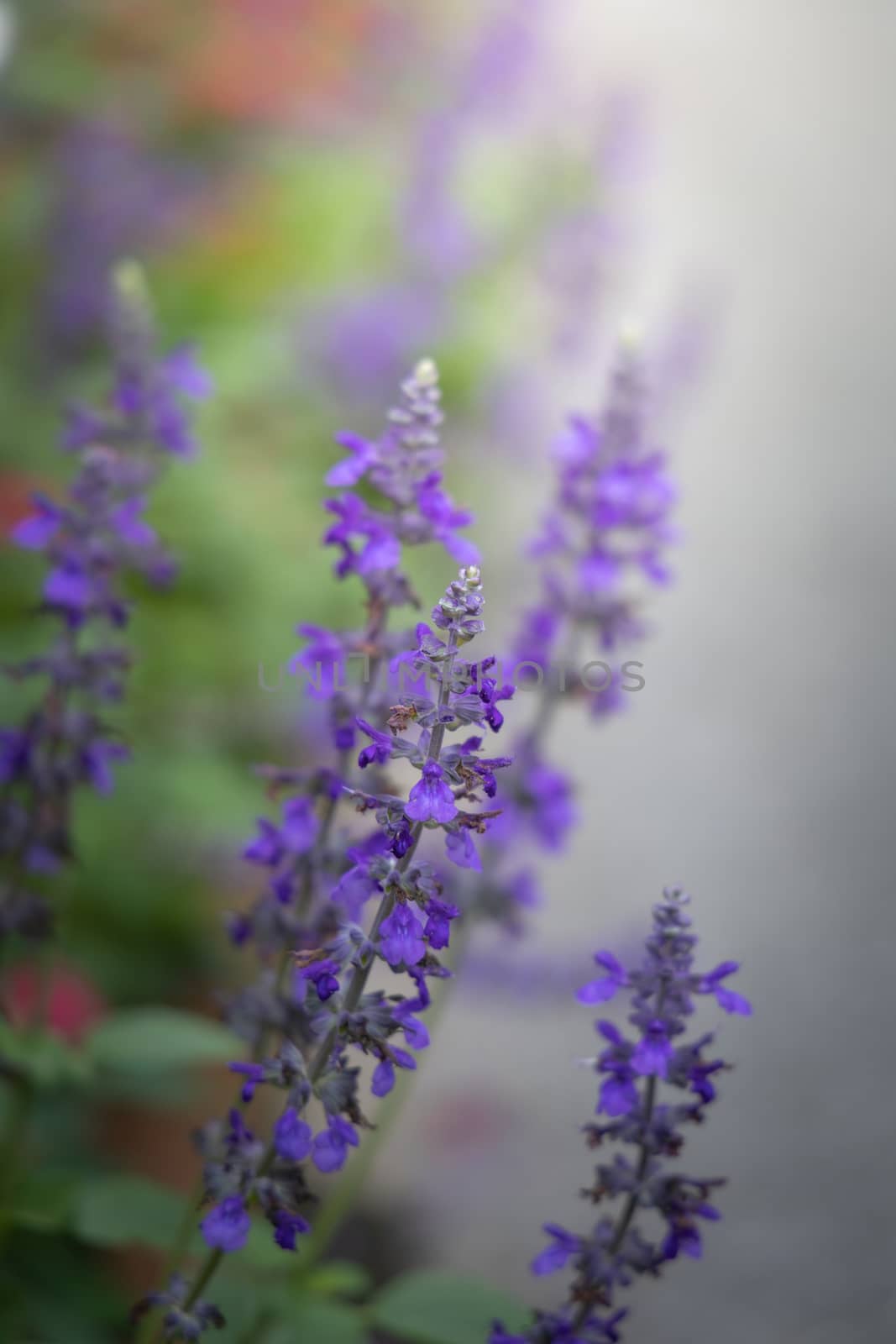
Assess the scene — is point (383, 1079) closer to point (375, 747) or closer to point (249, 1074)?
point (249, 1074)

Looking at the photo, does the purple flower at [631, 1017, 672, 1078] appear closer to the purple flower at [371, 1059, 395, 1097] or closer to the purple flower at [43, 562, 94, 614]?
the purple flower at [371, 1059, 395, 1097]

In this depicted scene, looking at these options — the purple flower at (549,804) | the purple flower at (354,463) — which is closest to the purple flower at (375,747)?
the purple flower at (354,463)

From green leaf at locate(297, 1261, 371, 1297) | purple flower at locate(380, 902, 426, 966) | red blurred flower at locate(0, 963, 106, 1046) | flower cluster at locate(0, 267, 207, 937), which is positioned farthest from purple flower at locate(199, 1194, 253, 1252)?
red blurred flower at locate(0, 963, 106, 1046)

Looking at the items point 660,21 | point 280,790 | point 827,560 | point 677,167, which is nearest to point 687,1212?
point 280,790

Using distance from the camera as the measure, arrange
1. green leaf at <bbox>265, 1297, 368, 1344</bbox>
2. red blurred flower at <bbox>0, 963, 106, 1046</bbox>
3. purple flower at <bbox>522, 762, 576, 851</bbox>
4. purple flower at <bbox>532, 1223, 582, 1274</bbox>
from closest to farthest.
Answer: purple flower at <bbox>532, 1223, 582, 1274</bbox>
green leaf at <bbox>265, 1297, 368, 1344</bbox>
purple flower at <bbox>522, 762, 576, 851</bbox>
red blurred flower at <bbox>0, 963, 106, 1046</bbox>

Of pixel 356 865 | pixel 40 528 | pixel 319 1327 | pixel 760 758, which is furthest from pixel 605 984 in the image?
pixel 760 758
